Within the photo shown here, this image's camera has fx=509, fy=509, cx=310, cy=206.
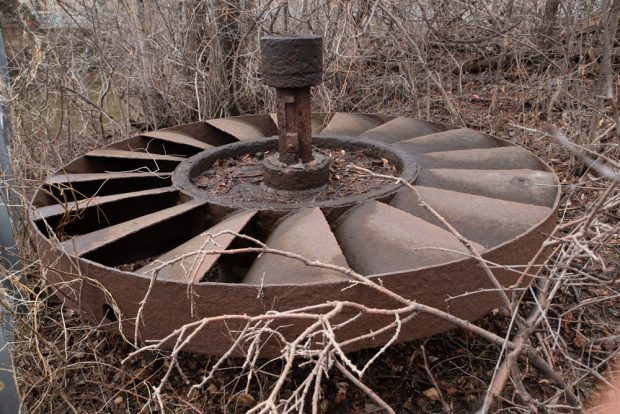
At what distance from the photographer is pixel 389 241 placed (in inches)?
116

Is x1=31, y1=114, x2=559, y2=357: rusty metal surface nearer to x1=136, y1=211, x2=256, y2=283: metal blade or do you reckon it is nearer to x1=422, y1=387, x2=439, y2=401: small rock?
x1=136, y1=211, x2=256, y2=283: metal blade

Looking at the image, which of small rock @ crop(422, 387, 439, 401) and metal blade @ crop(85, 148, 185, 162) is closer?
small rock @ crop(422, 387, 439, 401)

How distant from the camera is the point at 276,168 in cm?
381

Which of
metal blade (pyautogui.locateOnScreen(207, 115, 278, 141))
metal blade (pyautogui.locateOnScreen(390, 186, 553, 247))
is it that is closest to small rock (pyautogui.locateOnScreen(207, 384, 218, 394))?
metal blade (pyautogui.locateOnScreen(390, 186, 553, 247))

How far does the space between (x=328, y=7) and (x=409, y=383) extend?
5.10 metres

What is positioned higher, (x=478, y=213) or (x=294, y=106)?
(x=294, y=106)

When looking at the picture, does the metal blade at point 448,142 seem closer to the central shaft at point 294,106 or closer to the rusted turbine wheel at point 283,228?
the rusted turbine wheel at point 283,228

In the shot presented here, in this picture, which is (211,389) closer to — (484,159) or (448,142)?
(484,159)

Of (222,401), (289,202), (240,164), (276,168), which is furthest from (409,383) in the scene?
(240,164)

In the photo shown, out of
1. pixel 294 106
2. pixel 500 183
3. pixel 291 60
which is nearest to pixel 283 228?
pixel 294 106

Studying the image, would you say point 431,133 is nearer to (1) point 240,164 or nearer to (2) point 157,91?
(1) point 240,164

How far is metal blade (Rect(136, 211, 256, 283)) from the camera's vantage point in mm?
2572

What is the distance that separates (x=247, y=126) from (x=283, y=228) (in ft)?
7.66

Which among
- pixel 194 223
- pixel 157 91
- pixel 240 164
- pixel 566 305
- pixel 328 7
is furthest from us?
pixel 157 91
